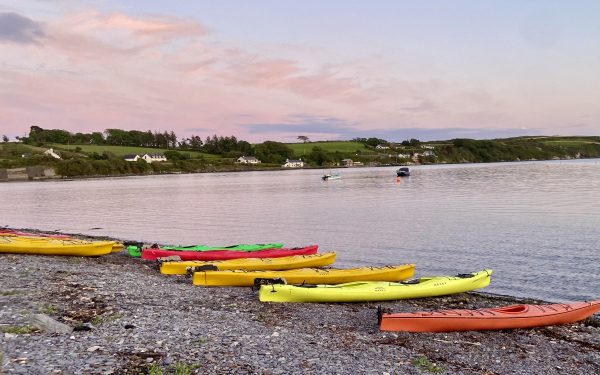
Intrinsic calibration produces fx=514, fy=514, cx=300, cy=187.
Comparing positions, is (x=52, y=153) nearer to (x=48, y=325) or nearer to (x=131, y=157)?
(x=131, y=157)

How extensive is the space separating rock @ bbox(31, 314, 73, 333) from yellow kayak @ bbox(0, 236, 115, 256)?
11.9m

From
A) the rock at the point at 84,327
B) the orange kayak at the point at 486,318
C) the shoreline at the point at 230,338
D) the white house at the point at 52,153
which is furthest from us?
the white house at the point at 52,153

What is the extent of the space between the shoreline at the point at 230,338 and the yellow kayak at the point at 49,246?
5.11m

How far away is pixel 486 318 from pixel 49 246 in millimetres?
16150

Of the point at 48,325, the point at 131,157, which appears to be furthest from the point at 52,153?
the point at 48,325

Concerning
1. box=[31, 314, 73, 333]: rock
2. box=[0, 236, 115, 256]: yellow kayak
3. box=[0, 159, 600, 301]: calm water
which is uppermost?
box=[31, 314, 73, 333]: rock

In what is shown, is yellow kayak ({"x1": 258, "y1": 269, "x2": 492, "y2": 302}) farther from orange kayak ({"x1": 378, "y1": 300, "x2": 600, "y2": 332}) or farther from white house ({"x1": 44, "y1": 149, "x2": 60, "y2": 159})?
white house ({"x1": 44, "y1": 149, "x2": 60, "y2": 159})

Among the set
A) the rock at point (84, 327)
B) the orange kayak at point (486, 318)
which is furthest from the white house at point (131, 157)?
the orange kayak at point (486, 318)

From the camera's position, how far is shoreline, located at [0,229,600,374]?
25.3 ft

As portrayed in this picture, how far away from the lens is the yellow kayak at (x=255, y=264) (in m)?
17.3

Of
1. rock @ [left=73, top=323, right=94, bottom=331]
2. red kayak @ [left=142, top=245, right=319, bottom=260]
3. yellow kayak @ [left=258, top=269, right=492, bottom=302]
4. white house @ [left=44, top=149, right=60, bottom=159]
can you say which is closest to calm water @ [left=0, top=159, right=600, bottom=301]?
yellow kayak @ [left=258, top=269, right=492, bottom=302]

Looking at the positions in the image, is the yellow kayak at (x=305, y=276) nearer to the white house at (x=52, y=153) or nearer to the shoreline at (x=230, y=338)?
the shoreline at (x=230, y=338)

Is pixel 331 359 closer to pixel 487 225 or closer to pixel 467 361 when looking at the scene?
pixel 467 361

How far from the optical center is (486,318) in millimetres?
11438
